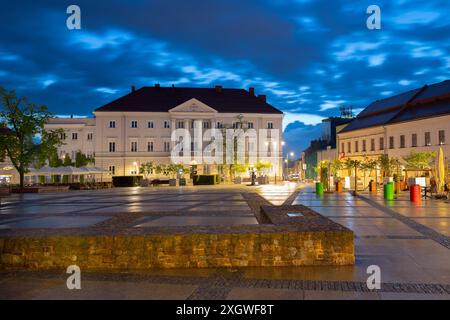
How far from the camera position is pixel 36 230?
26.4 feet

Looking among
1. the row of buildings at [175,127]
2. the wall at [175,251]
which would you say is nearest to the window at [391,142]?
the row of buildings at [175,127]

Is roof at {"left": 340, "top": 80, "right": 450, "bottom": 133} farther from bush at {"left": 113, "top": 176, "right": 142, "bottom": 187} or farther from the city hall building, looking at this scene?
bush at {"left": 113, "top": 176, "right": 142, "bottom": 187}

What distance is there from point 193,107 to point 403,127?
3290 cm

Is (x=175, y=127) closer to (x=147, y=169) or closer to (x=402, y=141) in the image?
(x=147, y=169)

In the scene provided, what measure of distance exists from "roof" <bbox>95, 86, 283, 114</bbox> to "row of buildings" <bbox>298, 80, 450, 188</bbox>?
15660 mm

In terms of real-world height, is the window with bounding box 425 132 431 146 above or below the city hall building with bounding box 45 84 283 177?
below

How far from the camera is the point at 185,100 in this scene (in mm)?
70688

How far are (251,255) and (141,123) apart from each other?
206 feet

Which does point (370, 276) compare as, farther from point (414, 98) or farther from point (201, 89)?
point (201, 89)

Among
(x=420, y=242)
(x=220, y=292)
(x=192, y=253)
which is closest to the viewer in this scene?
(x=220, y=292)

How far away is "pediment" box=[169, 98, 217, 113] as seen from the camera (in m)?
67.1

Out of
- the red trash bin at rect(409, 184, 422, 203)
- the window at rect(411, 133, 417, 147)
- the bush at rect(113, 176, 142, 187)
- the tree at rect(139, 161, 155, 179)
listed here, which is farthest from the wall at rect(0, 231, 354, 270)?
the tree at rect(139, 161, 155, 179)
